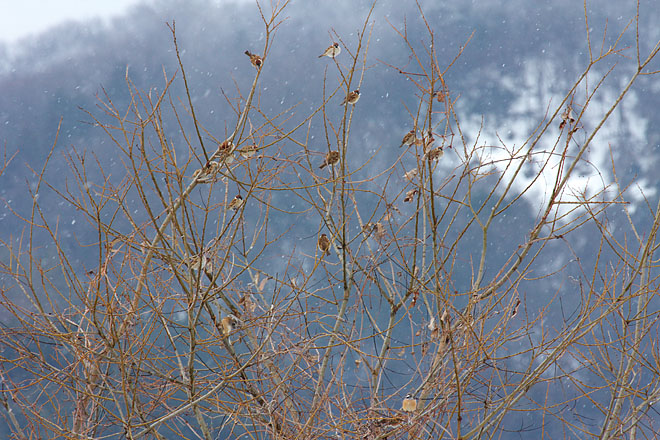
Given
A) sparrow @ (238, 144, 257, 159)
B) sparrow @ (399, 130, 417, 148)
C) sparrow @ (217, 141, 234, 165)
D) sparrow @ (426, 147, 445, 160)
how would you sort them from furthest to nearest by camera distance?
sparrow @ (399, 130, 417, 148), sparrow @ (426, 147, 445, 160), sparrow @ (238, 144, 257, 159), sparrow @ (217, 141, 234, 165)

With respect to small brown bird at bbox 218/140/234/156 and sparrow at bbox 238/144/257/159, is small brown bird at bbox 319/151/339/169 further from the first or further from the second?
small brown bird at bbox 218/140/234/156

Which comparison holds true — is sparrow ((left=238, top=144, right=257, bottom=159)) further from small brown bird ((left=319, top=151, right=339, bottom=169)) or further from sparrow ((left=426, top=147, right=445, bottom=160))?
sparrow ((left=426, top=147, right=445, bottom=160))

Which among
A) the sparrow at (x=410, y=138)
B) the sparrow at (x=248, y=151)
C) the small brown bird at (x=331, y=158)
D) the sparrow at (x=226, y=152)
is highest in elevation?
the sparrow at (x=410, y=138)

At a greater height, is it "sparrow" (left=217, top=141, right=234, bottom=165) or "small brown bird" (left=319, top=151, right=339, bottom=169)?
"small brown bird" (left=319, top=151, right=339, bottom=169)

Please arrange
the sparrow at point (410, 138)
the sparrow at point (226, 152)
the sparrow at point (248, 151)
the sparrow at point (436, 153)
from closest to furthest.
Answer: the sparrow at point (226, 152)
the sparrow at point (248, 151)
the sparrow at point (436, 153)
the sparrow at point (410, 138)

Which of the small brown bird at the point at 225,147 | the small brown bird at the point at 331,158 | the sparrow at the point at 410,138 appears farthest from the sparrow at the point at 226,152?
the sparrow at the point at 410,138

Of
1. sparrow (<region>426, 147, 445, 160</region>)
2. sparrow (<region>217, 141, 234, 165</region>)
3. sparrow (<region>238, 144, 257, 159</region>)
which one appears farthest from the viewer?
sparrow (<region>426, 147, 445, 160</region>)

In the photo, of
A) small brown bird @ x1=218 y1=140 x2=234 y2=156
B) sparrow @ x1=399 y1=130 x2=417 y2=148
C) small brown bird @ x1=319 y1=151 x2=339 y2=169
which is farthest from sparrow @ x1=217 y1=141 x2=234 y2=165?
sparrow @ x1=399 y1=130 x2=417 y2=148

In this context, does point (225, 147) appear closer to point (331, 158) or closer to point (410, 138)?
point (331, 158)

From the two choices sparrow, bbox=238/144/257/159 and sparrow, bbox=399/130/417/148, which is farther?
sparrow, bbox=399/130/417/148

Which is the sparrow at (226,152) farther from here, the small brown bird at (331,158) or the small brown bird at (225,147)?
the small brown bird at (331,158)

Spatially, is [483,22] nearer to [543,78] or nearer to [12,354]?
[543,78]

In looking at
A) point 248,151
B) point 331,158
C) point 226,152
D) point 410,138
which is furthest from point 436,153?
point 226,152

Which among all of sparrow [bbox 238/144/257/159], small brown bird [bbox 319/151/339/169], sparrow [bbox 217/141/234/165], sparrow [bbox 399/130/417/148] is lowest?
sparrow [bbox 217/141/234/165]
